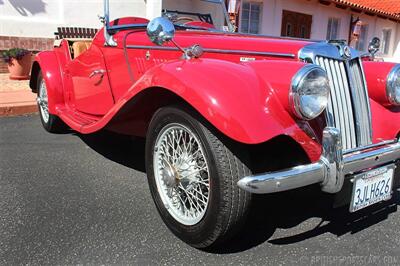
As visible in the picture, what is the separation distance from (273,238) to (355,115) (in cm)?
93

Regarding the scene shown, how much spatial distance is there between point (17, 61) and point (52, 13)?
1.47 metres

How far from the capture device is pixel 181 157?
2432 millimetres

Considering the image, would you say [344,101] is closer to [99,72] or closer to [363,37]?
[99,72]

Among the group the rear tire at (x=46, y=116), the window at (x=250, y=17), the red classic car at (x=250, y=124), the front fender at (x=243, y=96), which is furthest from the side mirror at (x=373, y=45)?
the window at (x=250, y=17)

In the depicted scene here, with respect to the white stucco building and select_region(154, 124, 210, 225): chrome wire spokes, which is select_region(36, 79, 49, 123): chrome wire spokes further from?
select_region(154, 124, 210, 225): chrome wire spokes

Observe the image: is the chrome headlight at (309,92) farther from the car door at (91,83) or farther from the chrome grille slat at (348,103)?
the car door at (91,83)

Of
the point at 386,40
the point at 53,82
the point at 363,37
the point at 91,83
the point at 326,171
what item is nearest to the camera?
the point at 326,171

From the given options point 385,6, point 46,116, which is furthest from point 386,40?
point 46,116

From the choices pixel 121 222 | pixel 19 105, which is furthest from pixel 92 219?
pixel 19 105

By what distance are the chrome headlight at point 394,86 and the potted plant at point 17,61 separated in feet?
24.9

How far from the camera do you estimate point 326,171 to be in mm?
2080

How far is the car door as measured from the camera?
3678 millimetres

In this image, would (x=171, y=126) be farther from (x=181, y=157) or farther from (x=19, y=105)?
(x=19, y=105)

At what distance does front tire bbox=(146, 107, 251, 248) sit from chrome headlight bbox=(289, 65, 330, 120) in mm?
374
